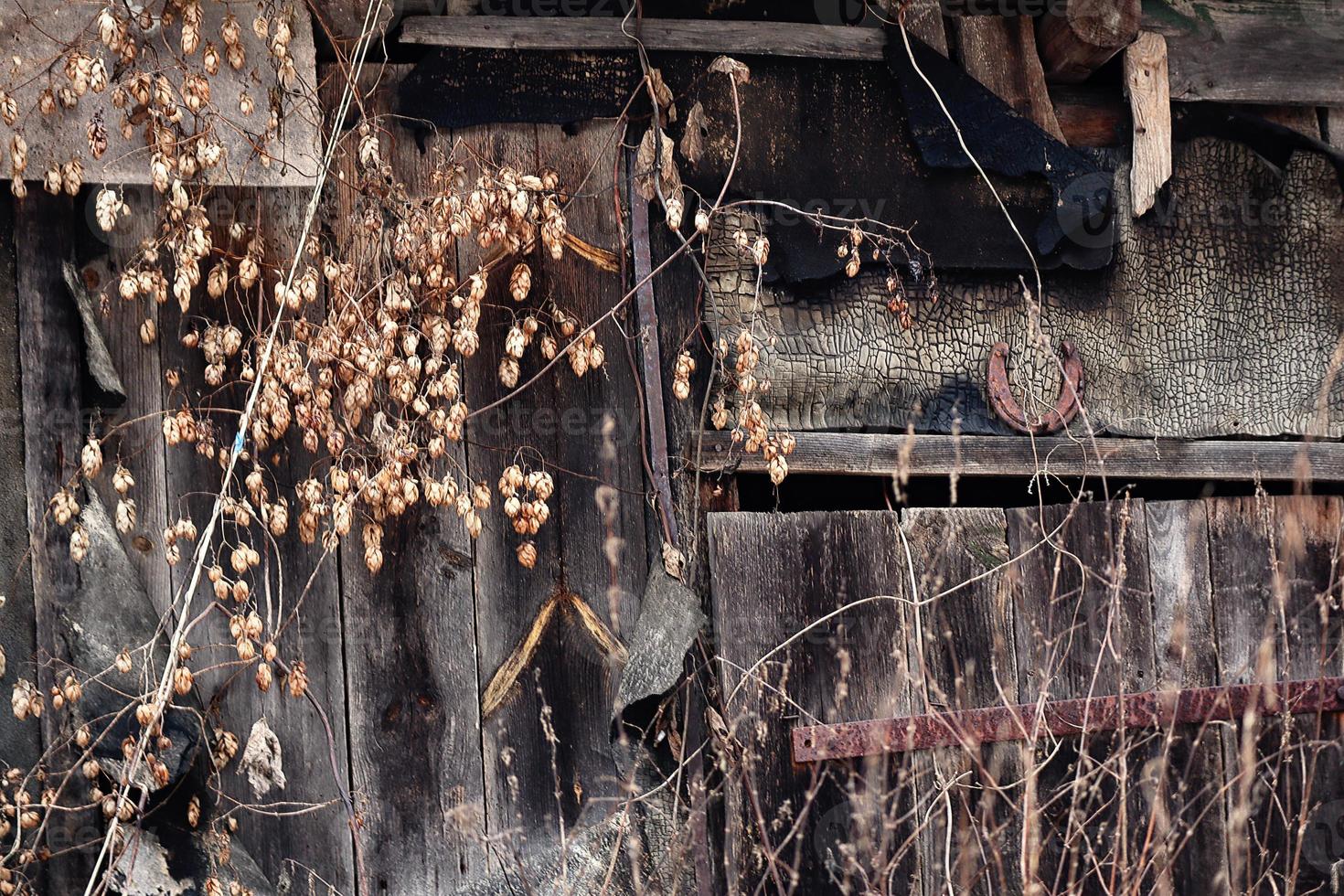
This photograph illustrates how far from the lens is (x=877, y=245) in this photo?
10.5 feet

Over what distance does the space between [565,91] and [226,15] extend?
0.78 metres

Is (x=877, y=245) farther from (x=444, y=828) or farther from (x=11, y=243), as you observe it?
(x=11, y=243)

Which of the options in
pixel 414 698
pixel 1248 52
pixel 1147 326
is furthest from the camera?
pixel 1248 52

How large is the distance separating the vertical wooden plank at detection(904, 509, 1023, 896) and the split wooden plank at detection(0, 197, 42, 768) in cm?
191

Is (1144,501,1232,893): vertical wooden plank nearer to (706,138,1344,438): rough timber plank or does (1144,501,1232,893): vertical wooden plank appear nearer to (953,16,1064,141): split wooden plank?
(706,138,1344,438): rough timber plank

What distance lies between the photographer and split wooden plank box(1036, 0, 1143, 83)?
3195mm

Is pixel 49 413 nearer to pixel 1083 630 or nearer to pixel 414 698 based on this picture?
pixel 414 698

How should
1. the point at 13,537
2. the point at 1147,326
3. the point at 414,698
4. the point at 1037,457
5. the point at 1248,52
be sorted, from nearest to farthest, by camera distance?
the point at 13,537
the point at 414,698
the point at 1037,457
the point at 1147,326
the point at 1248,52

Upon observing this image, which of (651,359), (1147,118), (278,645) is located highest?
(1147,118)

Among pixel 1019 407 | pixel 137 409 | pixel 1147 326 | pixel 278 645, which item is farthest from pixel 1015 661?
pixel 137 409

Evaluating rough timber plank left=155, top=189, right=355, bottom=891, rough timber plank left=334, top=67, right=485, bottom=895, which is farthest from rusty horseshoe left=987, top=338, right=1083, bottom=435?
rough timber plank left=155, top=189, right=355, bottom=891

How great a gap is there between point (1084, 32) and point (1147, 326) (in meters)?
0.74

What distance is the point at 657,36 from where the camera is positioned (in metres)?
3.17

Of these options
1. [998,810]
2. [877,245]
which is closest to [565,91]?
[877,245]
